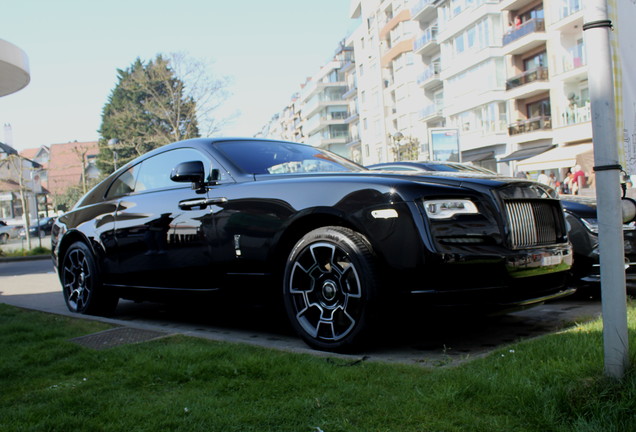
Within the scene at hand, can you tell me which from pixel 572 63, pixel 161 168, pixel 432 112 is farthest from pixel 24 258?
pixel 432 112

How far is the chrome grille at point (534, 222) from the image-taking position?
3.60 metres

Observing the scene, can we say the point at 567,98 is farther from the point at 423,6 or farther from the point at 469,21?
the point at 423,6

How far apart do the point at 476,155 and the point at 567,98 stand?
8861mm

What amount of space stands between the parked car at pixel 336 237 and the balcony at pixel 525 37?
33.3 m

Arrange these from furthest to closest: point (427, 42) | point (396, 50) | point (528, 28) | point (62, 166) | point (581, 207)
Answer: point (62, 166) < point (396, 50) < point (427, 42) < point (528, 28) < point (581, 207)

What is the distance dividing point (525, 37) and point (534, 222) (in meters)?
34.6

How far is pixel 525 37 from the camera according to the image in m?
35.1

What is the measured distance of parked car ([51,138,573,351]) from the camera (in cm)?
342

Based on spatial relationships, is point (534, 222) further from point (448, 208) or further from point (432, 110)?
point (432, 110)

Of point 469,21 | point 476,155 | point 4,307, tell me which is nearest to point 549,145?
point 476,155

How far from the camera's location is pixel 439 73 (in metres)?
46.7

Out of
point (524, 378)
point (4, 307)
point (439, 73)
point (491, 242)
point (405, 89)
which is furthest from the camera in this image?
point (405, 89)

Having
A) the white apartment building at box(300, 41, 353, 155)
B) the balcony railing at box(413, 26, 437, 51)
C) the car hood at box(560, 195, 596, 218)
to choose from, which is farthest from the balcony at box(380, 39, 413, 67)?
the car hood at box(560, 195, 596, 218)

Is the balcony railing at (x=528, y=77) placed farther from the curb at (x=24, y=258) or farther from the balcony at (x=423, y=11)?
the curb at (x=24, y=258)
